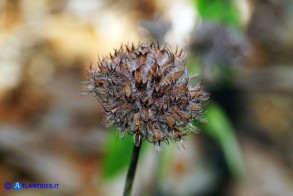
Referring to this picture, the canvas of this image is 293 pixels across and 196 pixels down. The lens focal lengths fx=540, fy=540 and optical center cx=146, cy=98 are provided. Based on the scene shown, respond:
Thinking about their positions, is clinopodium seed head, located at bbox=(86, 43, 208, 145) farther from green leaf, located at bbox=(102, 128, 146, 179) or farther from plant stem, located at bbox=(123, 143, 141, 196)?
green leaf, located at bbox=(102, 128, 146, 179)

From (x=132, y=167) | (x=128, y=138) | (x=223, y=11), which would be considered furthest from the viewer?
(x=223, y=11)

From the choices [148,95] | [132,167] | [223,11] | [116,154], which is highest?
[223,11]

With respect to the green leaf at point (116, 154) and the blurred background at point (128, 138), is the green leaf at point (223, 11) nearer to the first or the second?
the blurred background at point (128, 138)

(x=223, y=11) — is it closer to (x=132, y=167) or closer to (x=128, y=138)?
(x=128, y=138)

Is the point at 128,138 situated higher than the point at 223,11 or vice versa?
the point at 223,11

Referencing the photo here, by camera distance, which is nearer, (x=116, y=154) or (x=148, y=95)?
(x=148, y=95)

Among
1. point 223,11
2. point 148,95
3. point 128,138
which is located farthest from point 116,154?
point 148,95
